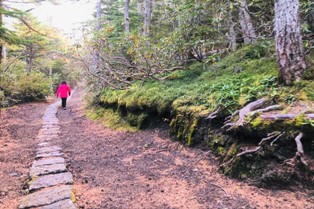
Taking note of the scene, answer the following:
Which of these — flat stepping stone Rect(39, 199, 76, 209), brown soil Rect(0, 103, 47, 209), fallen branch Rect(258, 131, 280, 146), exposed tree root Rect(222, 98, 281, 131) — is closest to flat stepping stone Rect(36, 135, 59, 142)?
brown soil Rect(0, 103, 47, 209)

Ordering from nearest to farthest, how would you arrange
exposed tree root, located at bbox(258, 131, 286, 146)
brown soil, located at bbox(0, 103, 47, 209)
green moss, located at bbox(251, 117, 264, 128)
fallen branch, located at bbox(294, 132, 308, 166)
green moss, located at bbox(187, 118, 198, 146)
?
fallen branch, located at bbox(294, 132, 308, 166) → exposed tree root, located at bbox(258, 131, 286, 146) → green moss, located at bbox(251, 117, 264, 128) → brown soil, located at bbox(0, 103, 47, 209) → green moss, located at bbox(187, 118, 198, 146)

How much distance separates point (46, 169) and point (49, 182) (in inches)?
24.9

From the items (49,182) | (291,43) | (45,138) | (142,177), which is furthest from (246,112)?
(45,138)

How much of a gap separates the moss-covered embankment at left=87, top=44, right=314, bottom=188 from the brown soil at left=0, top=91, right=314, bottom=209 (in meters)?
0.23

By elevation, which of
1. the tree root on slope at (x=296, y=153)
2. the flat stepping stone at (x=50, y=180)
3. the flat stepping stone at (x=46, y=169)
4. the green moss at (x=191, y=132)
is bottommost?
the flat stepping stone at (x=46, y=169)

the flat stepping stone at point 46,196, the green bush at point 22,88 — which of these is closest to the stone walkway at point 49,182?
the flat stepping stone at point 46,196

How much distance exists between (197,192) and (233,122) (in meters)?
1.30

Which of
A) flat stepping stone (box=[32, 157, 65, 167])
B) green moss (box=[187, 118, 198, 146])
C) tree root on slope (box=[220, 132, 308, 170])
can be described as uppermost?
tree root on slope (box=[220, 132, 308, 170])

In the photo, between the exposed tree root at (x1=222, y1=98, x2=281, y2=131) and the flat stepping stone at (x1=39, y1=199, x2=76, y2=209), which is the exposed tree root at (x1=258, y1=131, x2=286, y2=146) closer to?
the exposed tree root at (x1=222, y1=98, x2=281, y2=131)

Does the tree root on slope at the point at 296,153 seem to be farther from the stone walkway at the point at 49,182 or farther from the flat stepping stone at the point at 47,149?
the flat stepping stone at the point at 47,149

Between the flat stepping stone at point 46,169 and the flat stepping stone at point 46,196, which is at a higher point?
the flat stepping stone at point 46,196

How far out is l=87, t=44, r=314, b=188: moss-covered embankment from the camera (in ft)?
9.86

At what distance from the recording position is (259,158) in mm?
3209

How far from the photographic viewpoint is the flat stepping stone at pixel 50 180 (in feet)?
11.7
